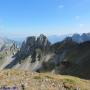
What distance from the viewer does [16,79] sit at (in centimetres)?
3142

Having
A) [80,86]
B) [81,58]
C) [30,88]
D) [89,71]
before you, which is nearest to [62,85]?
[80,86]

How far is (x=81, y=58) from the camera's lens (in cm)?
19075

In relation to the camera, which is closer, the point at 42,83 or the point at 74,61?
the point at 42,83

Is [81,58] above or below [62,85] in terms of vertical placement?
below

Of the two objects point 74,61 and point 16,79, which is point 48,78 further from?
point 74,61

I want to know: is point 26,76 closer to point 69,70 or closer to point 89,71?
point 89,71

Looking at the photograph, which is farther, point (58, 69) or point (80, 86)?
point (58, 69)

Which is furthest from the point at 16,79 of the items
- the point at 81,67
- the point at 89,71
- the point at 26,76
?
the point at 81,67

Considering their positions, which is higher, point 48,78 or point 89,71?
point 48,78

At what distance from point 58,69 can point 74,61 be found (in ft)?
47.2

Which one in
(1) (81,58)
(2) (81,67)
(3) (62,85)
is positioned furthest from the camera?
(1) (81,58)

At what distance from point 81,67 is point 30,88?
152m

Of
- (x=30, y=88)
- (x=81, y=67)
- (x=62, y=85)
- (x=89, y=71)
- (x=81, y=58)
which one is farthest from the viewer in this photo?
(x=81, y=58)

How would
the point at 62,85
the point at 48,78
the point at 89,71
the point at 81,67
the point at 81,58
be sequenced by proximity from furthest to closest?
the point at 81,58 → the point at 81,67 → the point at 89,71 → the point at 48,78 → the point at 62,85
